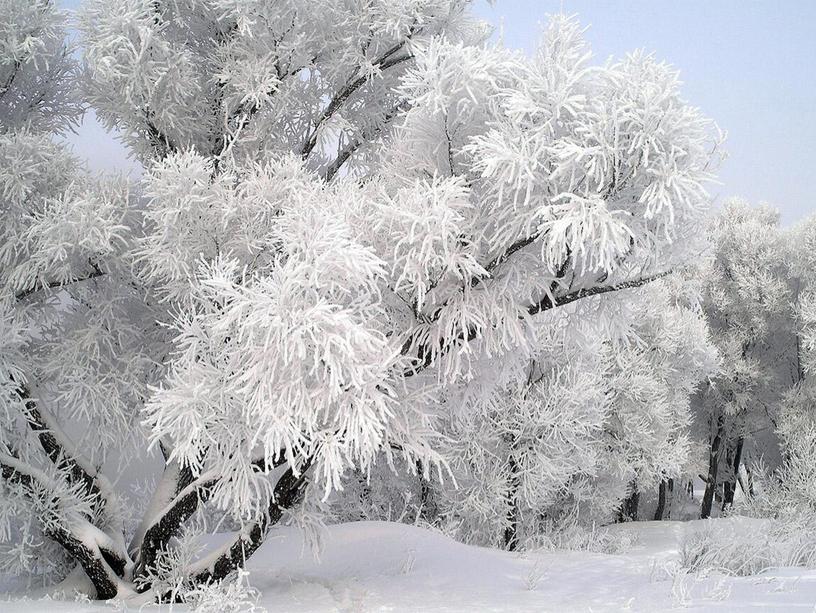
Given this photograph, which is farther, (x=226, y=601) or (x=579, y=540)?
(x=579, y=540)

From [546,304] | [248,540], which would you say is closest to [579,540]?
[248,540]

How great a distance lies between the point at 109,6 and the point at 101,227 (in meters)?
2.16

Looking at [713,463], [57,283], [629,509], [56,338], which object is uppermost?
[57,283]

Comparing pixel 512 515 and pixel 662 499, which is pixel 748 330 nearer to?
pixel 662 499

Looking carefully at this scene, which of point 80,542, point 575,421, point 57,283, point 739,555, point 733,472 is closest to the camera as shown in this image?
point 739,555

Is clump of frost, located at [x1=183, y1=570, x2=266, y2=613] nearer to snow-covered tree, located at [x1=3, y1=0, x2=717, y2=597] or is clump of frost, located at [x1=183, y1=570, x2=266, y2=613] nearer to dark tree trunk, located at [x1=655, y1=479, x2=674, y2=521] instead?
snow-covered tree, located at [x1=3, y1=0, x2=717, y2=597]

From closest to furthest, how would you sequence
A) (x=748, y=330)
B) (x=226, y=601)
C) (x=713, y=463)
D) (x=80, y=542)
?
(x=226, y=601)
(x=80, y=542)
(x=748, y=330)
(x=713, y=463)

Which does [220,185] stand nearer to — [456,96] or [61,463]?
[456,96]

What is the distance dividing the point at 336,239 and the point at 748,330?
1779cm

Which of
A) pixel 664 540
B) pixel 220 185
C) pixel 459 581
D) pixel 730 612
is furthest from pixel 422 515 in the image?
pixel 730 612

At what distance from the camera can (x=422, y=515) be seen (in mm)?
13023

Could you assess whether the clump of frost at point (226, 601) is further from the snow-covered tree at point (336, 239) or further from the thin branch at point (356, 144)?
the thin branch at point (356, 144)

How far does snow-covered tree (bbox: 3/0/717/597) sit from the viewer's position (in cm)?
460

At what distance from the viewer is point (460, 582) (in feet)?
20.6
